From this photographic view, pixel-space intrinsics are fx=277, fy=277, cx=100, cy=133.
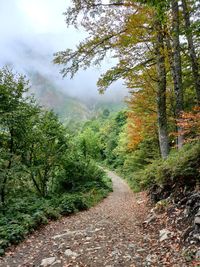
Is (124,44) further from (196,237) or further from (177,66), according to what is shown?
(196,237)

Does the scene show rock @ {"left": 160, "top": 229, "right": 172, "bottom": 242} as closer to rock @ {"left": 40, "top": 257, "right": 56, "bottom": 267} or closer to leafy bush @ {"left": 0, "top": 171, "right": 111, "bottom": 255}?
rock @ {"left": 40, "top": 257, "right": 56, "bottom": 267}

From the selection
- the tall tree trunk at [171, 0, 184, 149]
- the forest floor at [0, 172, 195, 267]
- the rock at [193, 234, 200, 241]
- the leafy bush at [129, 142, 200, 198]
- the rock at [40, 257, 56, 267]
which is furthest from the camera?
the tall tree trunk at [171, 0, 184, 149]

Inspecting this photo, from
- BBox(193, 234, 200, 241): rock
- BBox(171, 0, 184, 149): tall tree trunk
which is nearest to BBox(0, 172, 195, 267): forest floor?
BBox(193, 234, 200, 241): rock

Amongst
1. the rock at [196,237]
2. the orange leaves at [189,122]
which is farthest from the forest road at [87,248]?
the orange leaves at [189,122]

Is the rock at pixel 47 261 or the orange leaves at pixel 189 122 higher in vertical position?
the orange leaves at pixel 189 122

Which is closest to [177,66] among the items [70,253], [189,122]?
[189,122]

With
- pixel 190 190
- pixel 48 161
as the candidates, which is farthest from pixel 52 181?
pixel 190 190

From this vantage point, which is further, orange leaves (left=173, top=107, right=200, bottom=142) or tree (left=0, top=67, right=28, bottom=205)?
tree (left=0, top=67, right=28, bottom=205)

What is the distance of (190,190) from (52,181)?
11.6m

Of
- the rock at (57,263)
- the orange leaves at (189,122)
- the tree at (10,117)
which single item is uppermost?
the tree at (10,117)

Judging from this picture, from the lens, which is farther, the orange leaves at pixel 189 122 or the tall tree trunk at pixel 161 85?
the tall tree trunk at pixel 161 85

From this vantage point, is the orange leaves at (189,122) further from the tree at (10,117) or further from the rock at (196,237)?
the tree at (10,117)

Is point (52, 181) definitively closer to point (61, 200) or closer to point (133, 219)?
point (61, 200)

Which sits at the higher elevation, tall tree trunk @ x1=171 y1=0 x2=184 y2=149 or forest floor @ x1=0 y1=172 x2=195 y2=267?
tall tree trunk @ x1=171 y1=0 x2=184 y2=149
